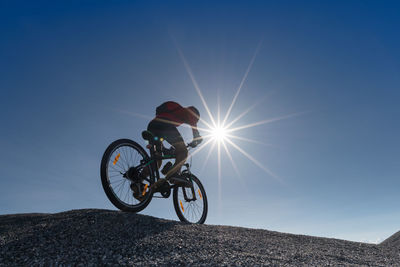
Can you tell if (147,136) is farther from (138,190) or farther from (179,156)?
(138,190)

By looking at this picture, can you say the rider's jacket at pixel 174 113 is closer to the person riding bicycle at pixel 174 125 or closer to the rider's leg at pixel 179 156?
the person riding bicycle at pixel 174 125

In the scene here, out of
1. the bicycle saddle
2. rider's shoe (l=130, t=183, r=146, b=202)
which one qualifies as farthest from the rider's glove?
rider's shoe (l=130, t=183, r=146, b=202)

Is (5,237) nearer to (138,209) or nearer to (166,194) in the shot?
(138,209)

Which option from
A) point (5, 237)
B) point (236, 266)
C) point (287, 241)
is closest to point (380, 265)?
point (287, 241)

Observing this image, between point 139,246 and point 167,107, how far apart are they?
4.01m

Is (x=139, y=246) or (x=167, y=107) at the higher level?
(x=167, y=107)

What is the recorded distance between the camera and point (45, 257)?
12.8 ft

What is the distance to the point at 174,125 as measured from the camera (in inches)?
303

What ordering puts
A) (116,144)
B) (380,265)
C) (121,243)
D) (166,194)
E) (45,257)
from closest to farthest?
(45,257) < (121,243) < (380,265) < (116,144) < (166,194)

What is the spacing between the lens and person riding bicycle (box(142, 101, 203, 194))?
7.49 meters

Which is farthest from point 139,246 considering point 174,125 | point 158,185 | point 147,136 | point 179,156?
point 174,125

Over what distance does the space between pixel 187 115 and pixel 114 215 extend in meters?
3.33

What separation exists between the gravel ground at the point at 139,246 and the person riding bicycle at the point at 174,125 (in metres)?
1.82

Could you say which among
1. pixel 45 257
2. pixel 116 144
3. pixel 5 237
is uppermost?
pixel 116 144
